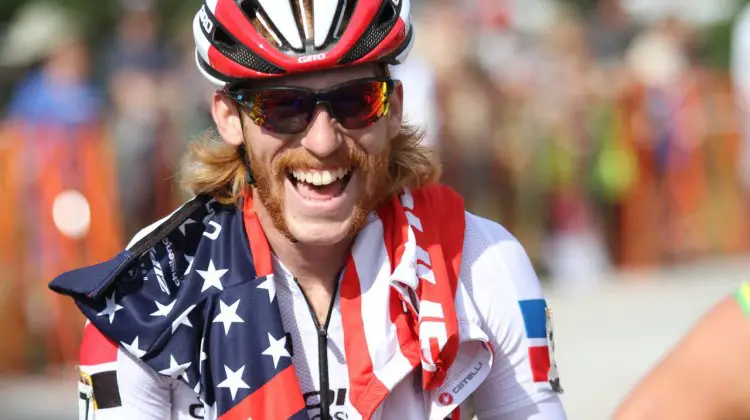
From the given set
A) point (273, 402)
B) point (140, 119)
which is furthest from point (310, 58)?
point (140, 119)

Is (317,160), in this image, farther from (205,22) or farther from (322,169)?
(205,22)

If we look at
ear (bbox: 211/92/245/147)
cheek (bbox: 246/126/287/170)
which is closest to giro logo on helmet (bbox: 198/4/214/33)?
ear (bbox: 211/92/245/147)

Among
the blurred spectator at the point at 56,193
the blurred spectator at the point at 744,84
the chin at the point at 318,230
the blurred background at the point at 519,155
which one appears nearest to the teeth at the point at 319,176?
the chin at the point at 318,230

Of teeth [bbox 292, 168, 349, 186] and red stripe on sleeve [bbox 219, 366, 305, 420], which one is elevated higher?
teeth [bbox 292, 168, 349, 186]

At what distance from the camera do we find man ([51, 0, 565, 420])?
370 cm

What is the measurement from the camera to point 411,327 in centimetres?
389

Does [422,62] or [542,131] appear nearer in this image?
[422,62]

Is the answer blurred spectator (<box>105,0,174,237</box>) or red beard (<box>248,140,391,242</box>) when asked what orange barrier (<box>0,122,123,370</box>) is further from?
red beard (<box>248,140,391,242</box>)

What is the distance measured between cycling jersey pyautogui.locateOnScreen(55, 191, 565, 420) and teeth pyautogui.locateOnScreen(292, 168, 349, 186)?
1.12ft

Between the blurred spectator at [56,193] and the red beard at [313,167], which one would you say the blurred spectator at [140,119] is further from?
the red beard at [313,167]

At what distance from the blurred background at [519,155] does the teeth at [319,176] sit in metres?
4.79

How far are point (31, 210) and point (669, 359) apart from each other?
25.6ft

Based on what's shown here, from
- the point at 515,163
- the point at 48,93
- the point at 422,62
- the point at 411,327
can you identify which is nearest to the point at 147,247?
the point at 411,327

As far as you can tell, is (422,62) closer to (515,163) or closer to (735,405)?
(515,163)
